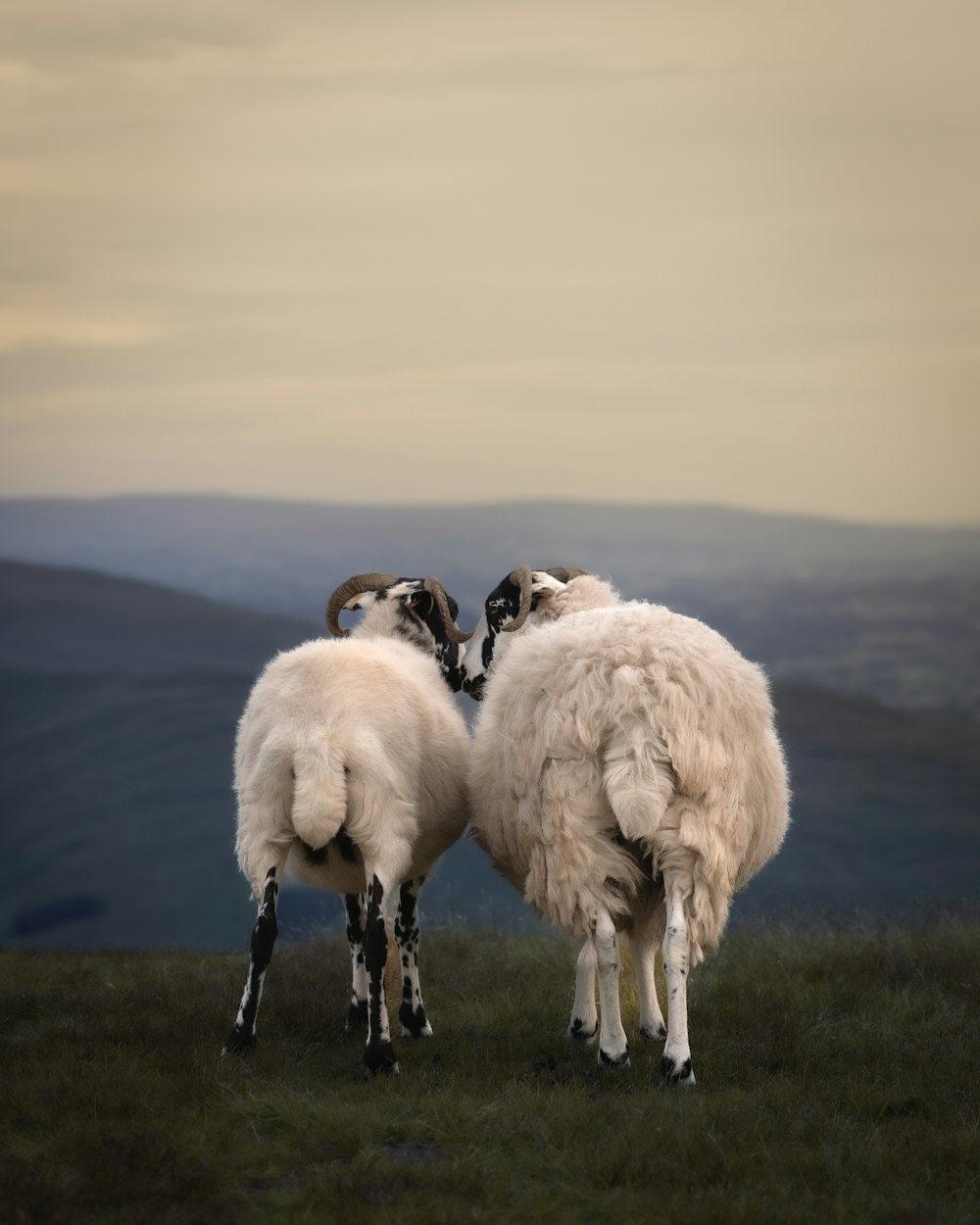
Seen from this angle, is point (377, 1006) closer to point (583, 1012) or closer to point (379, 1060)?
point (379, 1060)

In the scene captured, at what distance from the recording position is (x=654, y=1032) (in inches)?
315

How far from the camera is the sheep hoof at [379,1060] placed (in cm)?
706

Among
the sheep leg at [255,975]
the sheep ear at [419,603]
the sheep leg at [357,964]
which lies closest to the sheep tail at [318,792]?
the sheep leg at [255,975]

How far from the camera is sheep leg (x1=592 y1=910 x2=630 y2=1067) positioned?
7160 millimetres

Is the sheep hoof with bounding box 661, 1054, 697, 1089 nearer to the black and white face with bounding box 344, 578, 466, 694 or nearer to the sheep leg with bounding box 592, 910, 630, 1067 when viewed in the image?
the sheep leg with bounding box 592, 910, 630, 1067

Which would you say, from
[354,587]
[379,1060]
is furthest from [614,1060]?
[354,587]

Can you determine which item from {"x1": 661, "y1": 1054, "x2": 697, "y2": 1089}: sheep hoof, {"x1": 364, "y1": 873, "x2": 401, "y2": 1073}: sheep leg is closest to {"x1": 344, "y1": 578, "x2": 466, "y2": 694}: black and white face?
{"x1": 364, "y1": 873, "x2": 401, "y2": 1073}: sheep leg

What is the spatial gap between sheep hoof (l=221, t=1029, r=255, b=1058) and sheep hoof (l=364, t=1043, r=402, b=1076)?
693 mm

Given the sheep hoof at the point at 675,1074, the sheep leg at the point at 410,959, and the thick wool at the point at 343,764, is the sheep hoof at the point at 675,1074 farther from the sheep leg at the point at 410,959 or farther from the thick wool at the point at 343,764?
the sheep leg at the point at 410,959

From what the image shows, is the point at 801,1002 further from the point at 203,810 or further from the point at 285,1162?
the point at 203,810

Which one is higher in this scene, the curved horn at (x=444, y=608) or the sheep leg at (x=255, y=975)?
the curved horn at (x=444, y=608)

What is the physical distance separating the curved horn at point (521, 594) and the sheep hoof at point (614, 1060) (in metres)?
3.13

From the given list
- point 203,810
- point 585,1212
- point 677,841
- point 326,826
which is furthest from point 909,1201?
point 203,810

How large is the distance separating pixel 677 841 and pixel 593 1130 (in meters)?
1.70
